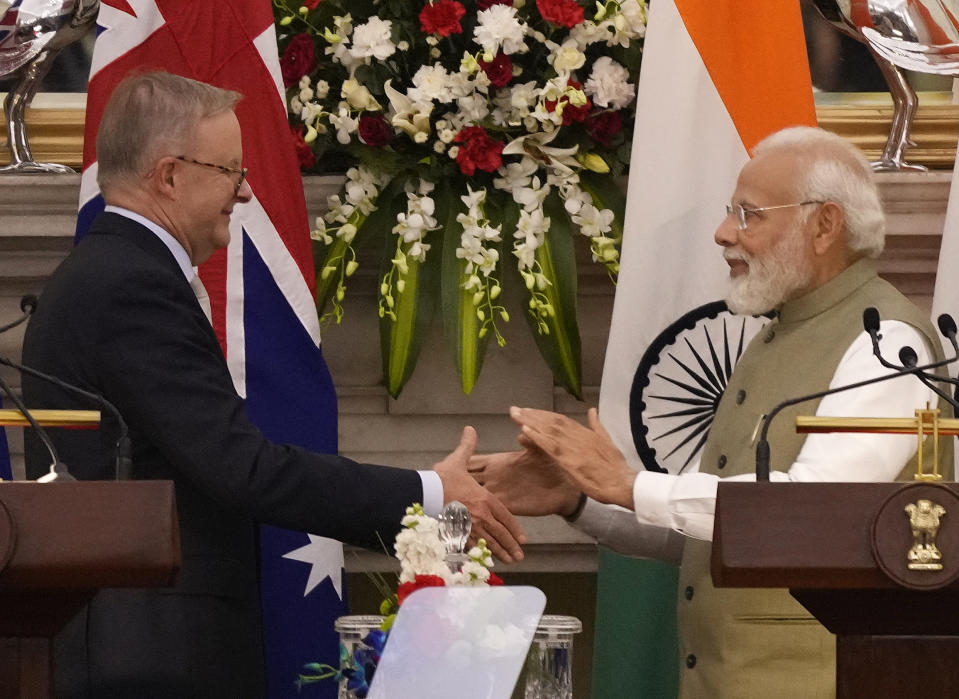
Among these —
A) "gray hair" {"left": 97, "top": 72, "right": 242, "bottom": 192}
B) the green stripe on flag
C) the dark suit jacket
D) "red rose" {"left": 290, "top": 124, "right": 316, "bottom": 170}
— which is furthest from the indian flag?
"gray hair" {"left": 97, "top": 72, "right": 242, "bottom": 192}

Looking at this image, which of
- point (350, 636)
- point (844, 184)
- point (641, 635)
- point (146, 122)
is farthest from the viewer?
point (641, 635)

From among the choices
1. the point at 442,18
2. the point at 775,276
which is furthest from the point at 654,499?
the point at 442,18

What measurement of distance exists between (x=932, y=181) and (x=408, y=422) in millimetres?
1514

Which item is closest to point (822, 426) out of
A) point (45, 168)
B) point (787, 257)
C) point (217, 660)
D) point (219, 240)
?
point (787, 257)

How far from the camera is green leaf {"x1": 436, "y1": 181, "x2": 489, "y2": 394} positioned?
11.4ft

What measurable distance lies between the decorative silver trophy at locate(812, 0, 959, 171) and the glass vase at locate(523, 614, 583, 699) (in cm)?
217

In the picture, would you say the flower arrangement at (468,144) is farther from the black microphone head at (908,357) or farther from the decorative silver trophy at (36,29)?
the black microphone head at (908,357)

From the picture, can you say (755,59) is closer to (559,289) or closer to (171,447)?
(559,289)

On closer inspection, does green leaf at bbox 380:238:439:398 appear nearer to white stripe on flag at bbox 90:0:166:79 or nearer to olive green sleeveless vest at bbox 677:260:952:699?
white stripe on flag at bbox 90:0:166:79

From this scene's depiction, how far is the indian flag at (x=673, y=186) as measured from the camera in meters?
3.31

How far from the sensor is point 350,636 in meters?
1.89

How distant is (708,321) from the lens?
3.33 m

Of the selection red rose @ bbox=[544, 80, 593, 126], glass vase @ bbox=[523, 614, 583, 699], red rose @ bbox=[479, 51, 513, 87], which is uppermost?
red rose @ bbox=[479, 51, 513, 87]

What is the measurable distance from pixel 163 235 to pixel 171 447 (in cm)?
44
